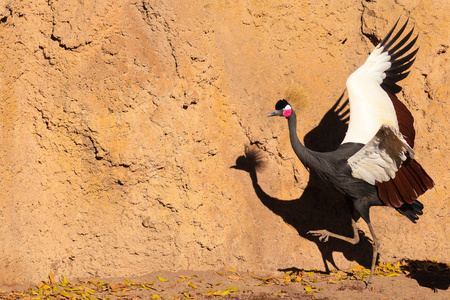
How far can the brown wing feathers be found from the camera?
4438 mm

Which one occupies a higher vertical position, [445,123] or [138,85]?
[445,123]

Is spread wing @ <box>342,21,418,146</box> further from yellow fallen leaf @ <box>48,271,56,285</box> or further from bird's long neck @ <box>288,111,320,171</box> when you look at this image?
yellow fallen leaf @ <box>48,271,56,285</box>

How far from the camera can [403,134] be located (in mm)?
4969

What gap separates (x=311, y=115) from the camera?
5.18m

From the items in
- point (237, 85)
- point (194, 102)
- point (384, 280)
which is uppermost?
point (237, 85)

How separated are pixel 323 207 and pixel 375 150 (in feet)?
3.15

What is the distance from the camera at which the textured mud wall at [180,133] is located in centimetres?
435

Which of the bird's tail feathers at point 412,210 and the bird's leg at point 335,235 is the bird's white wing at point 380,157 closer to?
the bird's tail feathers at point 412,210

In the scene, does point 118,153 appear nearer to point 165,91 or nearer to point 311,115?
point 165,91

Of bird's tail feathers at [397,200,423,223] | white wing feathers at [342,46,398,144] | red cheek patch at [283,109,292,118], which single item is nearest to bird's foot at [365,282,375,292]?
bird's tail feathers at [397,200,423,223]

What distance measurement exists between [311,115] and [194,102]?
1.19m

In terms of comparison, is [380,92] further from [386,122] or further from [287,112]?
[287,112]

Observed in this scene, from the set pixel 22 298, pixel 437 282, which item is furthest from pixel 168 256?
pixel 437 282

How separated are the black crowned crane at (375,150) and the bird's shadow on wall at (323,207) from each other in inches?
5.4
